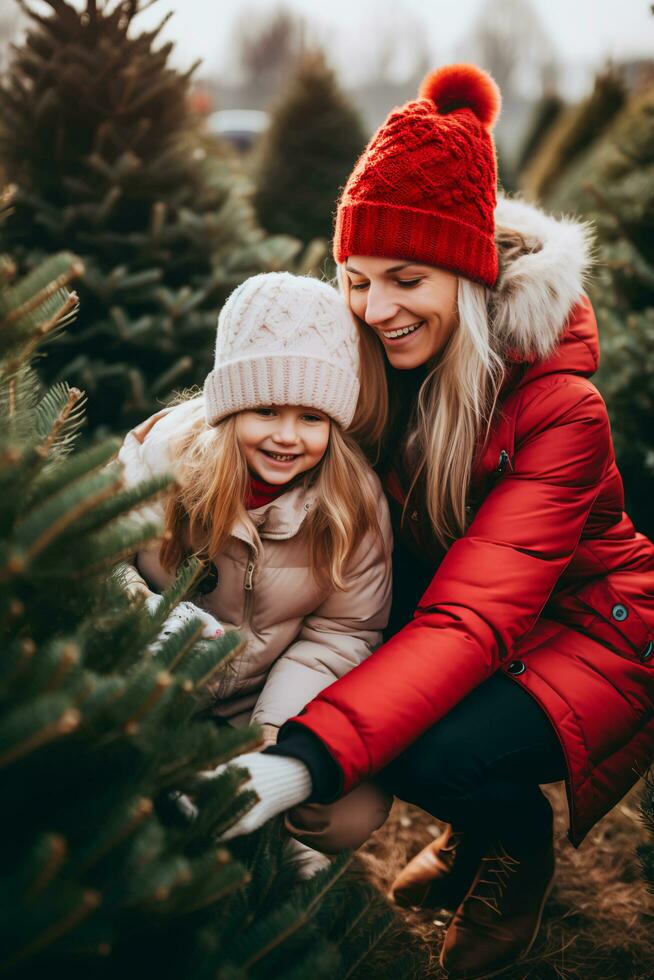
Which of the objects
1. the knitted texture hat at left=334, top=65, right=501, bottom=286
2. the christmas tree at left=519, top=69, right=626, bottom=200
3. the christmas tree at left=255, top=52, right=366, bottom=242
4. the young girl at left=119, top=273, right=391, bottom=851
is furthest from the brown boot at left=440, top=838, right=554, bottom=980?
the christmas tree at left=519, top=69, right=626, bottom=200

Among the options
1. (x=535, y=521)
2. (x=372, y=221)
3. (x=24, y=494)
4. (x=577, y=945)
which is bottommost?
(x=577, y=945)

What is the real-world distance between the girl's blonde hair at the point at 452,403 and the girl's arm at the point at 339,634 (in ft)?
0.56

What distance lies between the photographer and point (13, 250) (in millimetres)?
3521

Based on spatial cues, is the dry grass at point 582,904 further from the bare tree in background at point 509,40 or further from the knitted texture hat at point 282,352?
the bare tree in background at point 509,40

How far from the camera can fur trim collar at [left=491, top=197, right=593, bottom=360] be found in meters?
2.25

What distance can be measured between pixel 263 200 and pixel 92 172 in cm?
330

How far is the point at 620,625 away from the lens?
228cm

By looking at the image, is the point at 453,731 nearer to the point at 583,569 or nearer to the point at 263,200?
the point at 583,569

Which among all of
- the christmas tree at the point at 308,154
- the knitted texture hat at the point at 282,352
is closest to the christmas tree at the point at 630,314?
the knitted texture hat at the point at 282,352

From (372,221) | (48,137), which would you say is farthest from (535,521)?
(48,137)

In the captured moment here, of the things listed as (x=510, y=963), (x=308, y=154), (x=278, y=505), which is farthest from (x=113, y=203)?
(x=308, y=154)

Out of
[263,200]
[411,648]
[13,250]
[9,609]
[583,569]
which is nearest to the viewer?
[9,609]

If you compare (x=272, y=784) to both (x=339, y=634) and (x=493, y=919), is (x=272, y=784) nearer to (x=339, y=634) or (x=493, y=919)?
(x=339, y=634)

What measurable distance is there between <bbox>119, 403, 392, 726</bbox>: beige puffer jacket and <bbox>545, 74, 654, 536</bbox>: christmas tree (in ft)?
5.04
